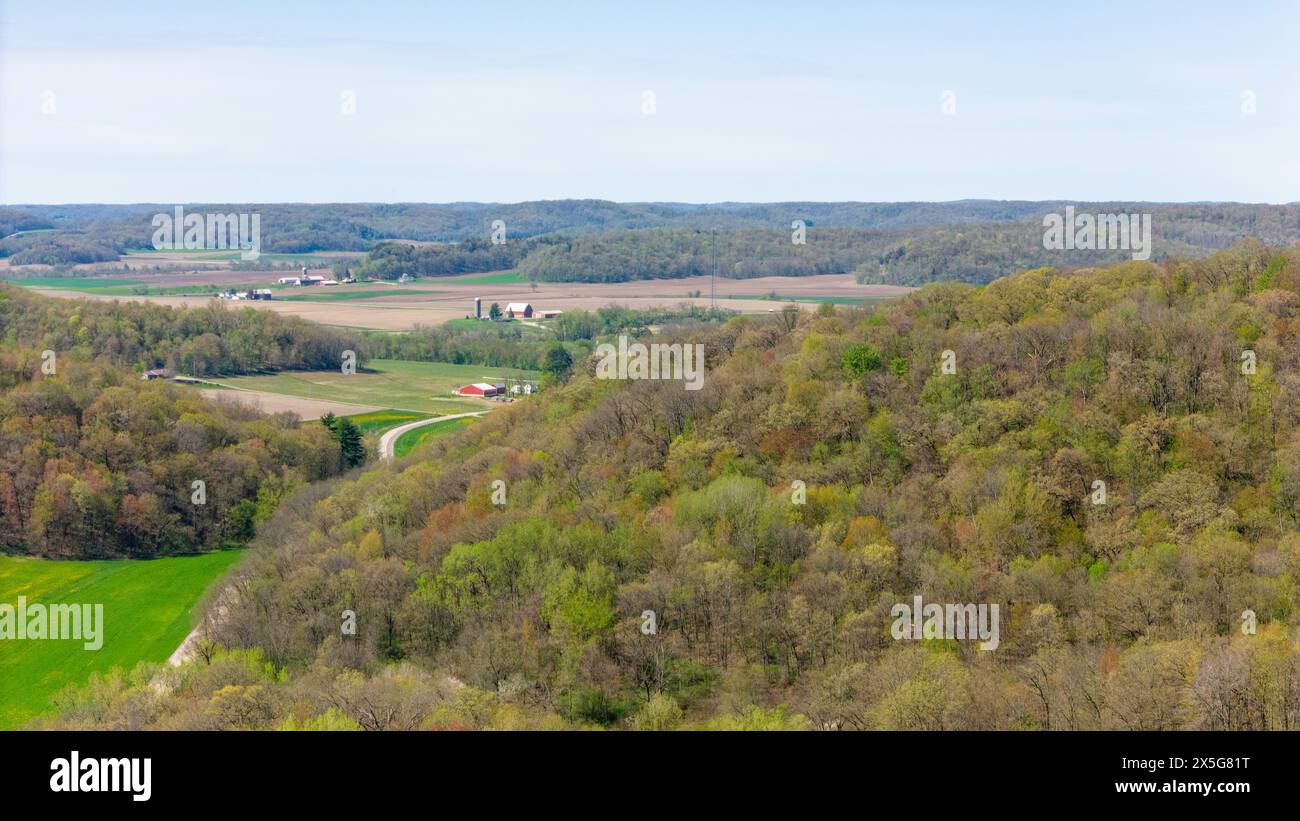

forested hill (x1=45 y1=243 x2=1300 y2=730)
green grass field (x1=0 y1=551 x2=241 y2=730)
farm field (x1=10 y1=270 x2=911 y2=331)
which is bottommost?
green grass field (x1=0 y1=551 x2=241 y2=730)

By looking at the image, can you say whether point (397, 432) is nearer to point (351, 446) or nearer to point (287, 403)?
point (351, 446)

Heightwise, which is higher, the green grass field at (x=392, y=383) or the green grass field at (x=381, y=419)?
the green grass field at (x=392, y=383)

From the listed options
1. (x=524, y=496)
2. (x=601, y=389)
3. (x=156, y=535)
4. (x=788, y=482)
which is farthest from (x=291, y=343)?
(x=788, y=482)

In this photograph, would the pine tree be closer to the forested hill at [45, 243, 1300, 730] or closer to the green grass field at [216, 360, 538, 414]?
the green grass field at [216, 360, 538, 414]

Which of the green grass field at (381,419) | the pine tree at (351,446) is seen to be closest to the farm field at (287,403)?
the green grass field at (381,419)

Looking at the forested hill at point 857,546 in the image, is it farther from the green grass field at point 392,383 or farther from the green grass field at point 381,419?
the green grass field at point 392,383

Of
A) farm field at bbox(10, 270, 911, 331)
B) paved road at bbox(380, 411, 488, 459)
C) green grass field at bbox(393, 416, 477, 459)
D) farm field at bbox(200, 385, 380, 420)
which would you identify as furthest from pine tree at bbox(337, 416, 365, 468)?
farm field at bbox(10, 270, 911, 331)
